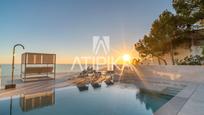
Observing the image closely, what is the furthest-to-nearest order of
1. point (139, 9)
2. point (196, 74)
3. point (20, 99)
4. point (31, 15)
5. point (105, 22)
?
point (105, 22)
point (139, 9)
point (31, 15)
point (196, 74)
point (20, 99)

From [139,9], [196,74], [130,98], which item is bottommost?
[130,98]

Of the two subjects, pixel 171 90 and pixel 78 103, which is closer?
pixel 78 103

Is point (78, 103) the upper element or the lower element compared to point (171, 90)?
lower

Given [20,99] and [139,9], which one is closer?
[20,99]

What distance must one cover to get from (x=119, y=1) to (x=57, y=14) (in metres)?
5.04

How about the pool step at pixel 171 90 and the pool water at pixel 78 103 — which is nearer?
the pool water at pixel 78 103

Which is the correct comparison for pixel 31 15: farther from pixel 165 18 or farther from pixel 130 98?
pixel 165 18

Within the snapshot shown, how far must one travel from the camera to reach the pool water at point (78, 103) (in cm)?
454

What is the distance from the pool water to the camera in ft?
14.9

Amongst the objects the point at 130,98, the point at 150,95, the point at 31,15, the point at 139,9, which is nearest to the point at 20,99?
the point at 130,98

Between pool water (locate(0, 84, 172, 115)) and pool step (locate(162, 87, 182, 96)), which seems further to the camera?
pool step (locate(162, 87, 182, 96))

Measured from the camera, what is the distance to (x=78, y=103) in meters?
5.52

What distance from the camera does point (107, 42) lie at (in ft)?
47.7

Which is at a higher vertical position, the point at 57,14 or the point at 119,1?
the point at 119,1
